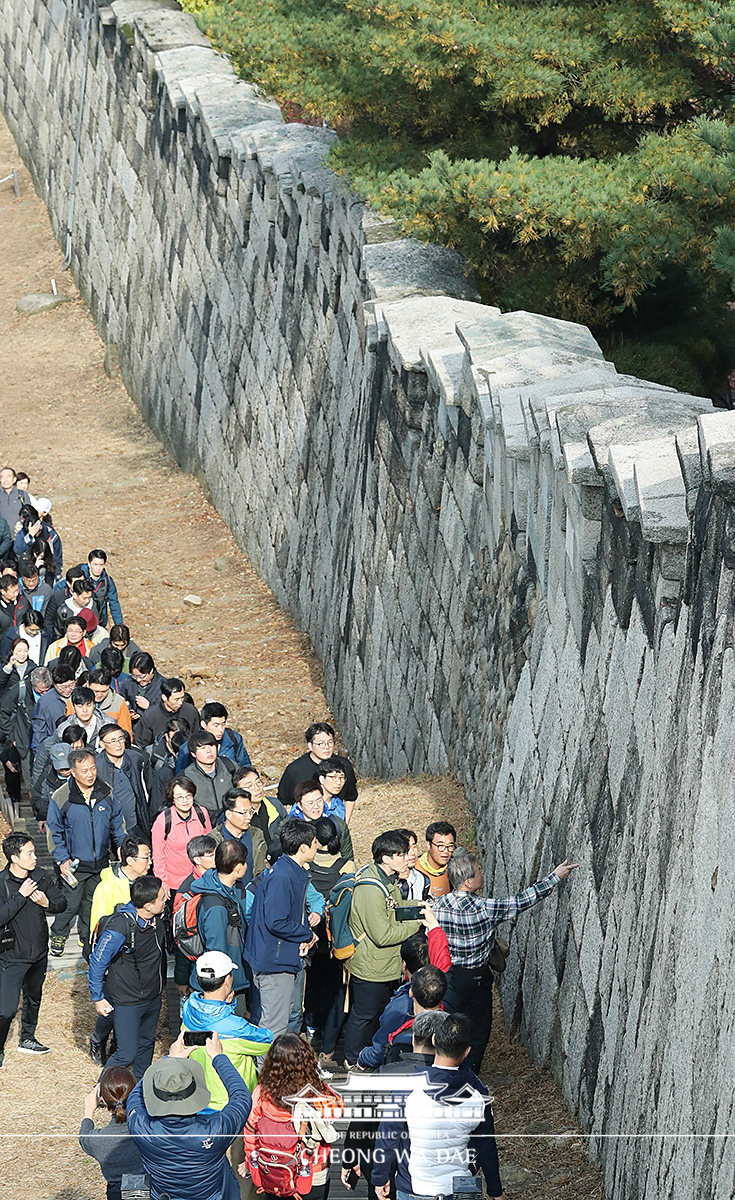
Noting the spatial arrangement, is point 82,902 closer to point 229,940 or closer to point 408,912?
point 229,940

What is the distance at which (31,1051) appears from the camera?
9.46 m

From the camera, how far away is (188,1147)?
6082 mm

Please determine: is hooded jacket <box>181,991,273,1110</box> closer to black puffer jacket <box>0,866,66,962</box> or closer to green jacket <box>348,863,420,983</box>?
green jacket <box>348,863,420,983</box>

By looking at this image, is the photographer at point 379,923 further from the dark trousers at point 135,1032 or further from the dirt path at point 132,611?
the dark trousers at point 135,1032

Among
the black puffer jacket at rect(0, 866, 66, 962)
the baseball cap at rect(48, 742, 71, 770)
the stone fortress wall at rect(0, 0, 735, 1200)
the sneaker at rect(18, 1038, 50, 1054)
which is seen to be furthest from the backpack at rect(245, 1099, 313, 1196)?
the baseball cap at rect(48, 742, 71, 770)

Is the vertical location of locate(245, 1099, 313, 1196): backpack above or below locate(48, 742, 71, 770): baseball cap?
above

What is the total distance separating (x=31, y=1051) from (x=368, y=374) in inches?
245

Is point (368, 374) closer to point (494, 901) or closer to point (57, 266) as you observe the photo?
point (494, 901)

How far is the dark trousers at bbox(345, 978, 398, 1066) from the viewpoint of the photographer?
8.29m

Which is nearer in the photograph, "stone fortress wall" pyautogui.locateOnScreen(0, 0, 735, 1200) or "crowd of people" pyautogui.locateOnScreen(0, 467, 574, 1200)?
"crowd of people" pyautogui.locateOnScreen(0, 467, 574, 1200)

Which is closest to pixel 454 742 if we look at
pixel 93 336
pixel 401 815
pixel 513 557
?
pixel 401 815

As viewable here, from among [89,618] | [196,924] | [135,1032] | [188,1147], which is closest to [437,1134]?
[188,1147]

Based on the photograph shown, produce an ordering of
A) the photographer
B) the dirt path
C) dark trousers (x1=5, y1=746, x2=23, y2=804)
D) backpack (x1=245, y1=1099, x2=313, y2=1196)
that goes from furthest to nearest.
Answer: dark trousers (x1=5, y1=746, x2=23, y2=804), the dirt path, the photographer, backpack (x1=245, y1=1099, x2=313, y2=1196)

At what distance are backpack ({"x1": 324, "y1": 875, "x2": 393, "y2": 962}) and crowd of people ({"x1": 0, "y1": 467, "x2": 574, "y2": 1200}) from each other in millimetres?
11
